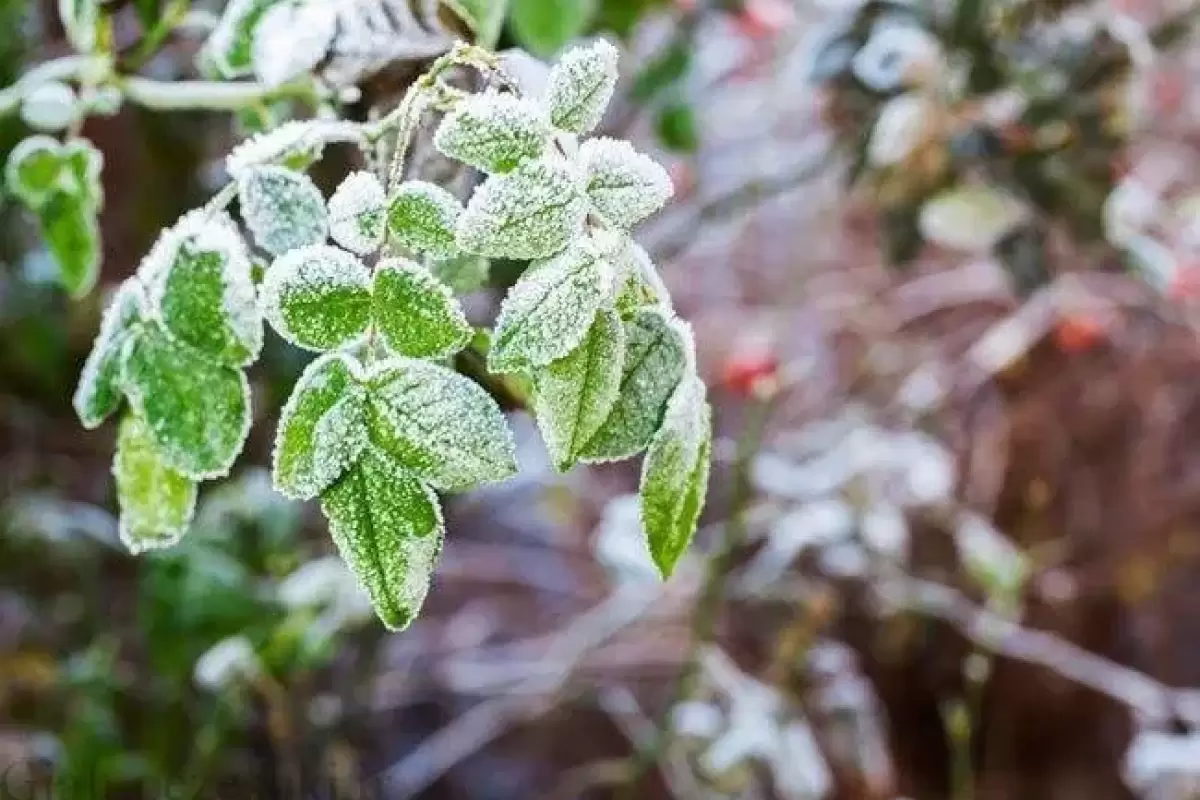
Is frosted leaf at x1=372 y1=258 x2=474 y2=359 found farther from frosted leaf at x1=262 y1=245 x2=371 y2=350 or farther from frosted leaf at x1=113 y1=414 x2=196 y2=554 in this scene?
frosted leaf at x1=113 y1=414 x2=196 y2=554

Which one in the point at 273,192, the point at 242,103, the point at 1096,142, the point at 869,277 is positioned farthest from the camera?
the point at 869,277

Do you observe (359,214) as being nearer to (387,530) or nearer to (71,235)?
(387,530)

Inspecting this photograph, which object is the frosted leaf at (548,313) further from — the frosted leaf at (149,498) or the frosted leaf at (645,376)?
the frosted leaf at (149,498)

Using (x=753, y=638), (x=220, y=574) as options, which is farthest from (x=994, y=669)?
(x=220, y=574)

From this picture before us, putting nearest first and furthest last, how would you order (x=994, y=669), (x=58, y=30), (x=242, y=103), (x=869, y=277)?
(x=242, y=103) → (x=58, y=30) → (x=994, y=669) → (x=869, y=277)

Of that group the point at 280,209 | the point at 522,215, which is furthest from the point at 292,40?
the point at 522,215

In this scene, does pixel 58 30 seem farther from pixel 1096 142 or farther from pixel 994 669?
pixel 994 669

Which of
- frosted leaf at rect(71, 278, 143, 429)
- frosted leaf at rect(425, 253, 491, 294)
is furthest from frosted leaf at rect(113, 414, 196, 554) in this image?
frosted leaf at rect(425, 253, 491, 294)
